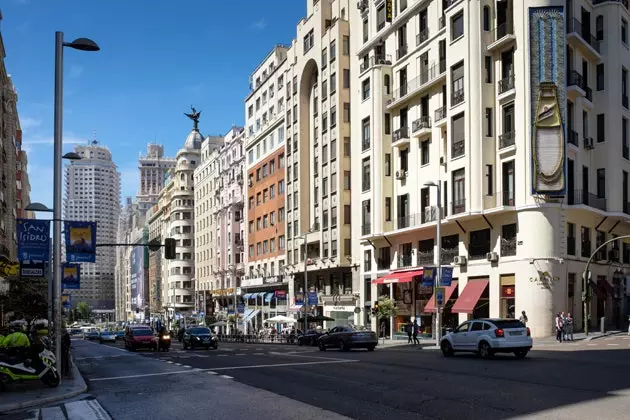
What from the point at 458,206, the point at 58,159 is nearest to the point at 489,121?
the point at 458,206

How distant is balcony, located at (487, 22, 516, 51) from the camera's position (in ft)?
134

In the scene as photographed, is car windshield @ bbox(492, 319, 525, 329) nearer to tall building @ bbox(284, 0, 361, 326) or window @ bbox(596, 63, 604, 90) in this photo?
window @ bbox(596, 63, 604, 90)

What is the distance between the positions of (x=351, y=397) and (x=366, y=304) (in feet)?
142

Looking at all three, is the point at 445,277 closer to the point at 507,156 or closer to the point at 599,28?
the point at 507,156

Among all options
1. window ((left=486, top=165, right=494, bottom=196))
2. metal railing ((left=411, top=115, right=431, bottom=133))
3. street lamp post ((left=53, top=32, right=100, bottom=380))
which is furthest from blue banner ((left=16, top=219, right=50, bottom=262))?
metal railing ((left=411, top=115, right=431, bottom=133))

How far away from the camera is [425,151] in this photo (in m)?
49.8

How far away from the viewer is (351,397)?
47.0 ft

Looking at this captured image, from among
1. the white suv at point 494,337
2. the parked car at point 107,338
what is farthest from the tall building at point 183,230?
the white suv at point 494,337

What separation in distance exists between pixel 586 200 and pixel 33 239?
3140cm

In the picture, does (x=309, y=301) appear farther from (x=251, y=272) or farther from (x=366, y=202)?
(x=251, y=272)

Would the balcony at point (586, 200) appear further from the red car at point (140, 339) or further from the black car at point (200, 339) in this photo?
the red car at point (140, 339)

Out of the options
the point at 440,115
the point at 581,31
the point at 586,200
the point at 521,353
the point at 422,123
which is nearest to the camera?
the point at 521,353

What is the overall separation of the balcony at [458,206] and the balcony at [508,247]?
11.0 ft

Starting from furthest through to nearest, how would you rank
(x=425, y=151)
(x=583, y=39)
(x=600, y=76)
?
(x=425, y=151)
(x=600, y=76)
(x=583, y=39)
